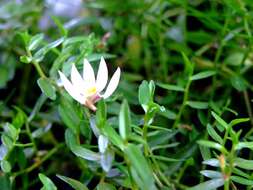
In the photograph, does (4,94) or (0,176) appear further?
(4,94)

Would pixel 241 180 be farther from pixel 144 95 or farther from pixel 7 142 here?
pixel 7 142

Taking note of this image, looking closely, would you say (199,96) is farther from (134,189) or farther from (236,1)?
(134,189)

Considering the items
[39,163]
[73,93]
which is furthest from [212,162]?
[39,163]

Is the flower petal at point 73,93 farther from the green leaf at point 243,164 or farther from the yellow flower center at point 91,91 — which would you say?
the green leaf at point 243,164

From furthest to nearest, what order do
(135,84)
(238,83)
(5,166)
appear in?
1. (135,84)
2. (238,83)
3. (5,166)

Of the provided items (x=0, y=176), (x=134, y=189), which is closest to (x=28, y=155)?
(x=0, y=176)

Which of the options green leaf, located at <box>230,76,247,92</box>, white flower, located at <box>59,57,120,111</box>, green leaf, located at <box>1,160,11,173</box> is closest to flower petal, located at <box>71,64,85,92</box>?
white flower, located at <box>59,57,120,111</box>

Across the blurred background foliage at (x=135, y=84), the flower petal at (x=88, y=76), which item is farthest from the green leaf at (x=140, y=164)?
the flower petal at (x=88, y=76)
